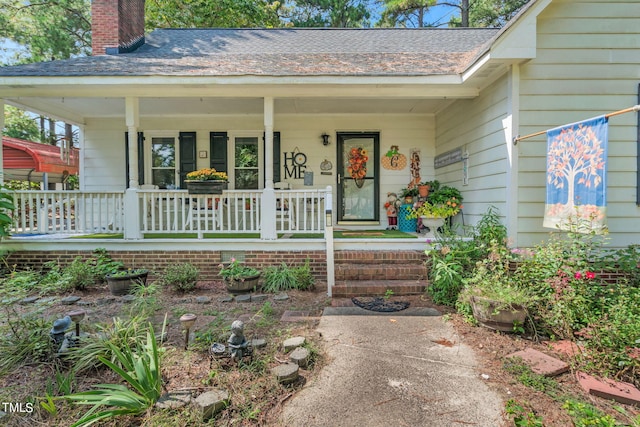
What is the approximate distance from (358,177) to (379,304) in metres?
3.73

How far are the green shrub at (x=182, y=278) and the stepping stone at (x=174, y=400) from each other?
2531 millimetres

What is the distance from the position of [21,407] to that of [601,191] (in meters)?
5.04

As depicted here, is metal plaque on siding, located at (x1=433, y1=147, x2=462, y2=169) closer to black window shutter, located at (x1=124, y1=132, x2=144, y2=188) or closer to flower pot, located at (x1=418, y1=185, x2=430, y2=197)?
flower pot, located at (x1=418, y1=185, x2=430, y2=197)

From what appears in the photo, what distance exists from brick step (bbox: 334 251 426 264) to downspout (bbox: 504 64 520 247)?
4.11 feet

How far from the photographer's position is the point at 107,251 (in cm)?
516

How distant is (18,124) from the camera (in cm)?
1775

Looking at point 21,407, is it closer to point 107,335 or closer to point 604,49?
point 107,335

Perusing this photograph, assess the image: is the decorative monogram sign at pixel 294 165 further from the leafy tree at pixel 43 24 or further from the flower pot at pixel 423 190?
the leafy tree at pixel 43 24

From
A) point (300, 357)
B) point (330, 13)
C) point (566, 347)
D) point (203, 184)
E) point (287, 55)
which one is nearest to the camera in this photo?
point (300, 357)

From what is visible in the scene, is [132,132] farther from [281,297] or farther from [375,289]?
[375,289]

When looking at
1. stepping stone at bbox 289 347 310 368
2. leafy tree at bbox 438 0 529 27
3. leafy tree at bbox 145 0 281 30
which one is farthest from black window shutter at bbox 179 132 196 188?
leafy tree at bbox 438 0 529 27

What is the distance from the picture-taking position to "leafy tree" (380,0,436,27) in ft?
43.8

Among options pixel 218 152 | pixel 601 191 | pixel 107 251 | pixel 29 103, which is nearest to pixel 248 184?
pixel 218 152

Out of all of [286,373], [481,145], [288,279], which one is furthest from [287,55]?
[286,373]
